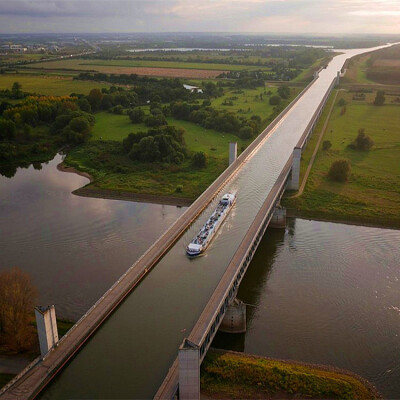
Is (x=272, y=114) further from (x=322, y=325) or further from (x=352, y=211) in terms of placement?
(x=322, y=325)

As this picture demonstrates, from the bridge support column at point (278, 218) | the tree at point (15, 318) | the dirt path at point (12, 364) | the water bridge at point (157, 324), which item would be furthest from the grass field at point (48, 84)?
the dirt path at point (12, 364)

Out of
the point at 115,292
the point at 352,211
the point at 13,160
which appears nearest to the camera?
the point at 115,292

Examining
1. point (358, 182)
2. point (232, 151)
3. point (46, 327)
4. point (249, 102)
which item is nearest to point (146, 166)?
point (232, 151)

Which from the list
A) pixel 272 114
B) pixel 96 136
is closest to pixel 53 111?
pixel 96 136

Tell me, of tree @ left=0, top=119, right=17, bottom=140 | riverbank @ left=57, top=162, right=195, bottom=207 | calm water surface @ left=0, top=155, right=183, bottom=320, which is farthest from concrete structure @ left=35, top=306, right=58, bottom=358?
tree @ left=0, top=119, right=17, bottom=140

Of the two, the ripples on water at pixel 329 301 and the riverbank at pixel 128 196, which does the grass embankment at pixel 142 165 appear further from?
the ripples on water at pixel 329 301
